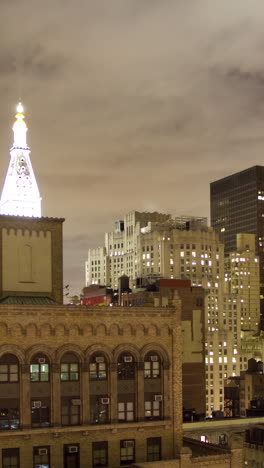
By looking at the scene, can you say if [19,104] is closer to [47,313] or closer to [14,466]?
[47,313]

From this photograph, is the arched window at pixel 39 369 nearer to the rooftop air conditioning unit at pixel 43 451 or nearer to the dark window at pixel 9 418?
the dark window at pixel 9 418

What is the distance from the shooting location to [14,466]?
150ft

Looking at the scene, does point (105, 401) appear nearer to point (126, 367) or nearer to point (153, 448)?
point (126, 367)

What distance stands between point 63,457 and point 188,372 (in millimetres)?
112557

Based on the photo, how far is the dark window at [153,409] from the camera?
165ft

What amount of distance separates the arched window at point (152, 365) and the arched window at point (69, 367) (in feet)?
17.4

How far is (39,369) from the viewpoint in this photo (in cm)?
4728

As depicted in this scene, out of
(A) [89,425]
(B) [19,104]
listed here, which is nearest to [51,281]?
(A) [89,425]

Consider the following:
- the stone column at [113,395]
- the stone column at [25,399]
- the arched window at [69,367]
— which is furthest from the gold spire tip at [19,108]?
the stone column at [25,399]

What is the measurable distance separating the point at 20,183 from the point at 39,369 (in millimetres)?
33346

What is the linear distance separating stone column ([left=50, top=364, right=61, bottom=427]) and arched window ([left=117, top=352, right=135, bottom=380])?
15.2 ft

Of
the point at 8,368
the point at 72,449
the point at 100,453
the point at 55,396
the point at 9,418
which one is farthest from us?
the point at 100,453

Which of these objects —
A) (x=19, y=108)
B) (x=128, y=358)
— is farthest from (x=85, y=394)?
(x=19, y=108)

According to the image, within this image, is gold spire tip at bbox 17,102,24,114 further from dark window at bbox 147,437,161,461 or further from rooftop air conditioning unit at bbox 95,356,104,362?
dark window at bbox 147,437,161,461
